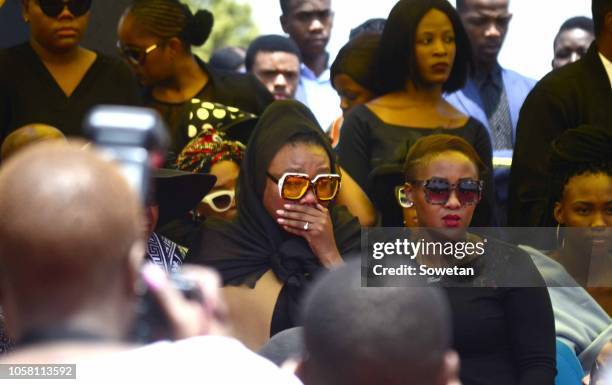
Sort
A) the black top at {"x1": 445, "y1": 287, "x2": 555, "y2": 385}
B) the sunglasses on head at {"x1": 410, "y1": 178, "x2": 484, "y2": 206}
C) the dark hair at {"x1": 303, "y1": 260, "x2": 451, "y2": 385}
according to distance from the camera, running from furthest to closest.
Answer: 1. the sunglasses on head at {"x1": 410, "y1": 178, "x2": 484, "y2": 206}
2. the black top at {"x1": 445, "y1": 287, "x2": 555, "y2": 385}
3. the dark hair at {"x1": 303, "y1": 260, "x2": 451, "y2": 385}

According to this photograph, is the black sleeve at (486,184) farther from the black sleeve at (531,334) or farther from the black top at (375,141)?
the black sleeve at (531,334)

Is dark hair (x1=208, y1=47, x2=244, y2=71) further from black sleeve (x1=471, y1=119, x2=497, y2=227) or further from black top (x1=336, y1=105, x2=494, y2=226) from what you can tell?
black sleeve (x1=471, y1=119, x2=497, y2=227)

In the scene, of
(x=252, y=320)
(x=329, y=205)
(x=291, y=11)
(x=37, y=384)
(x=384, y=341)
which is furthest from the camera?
(x=291, y=11)

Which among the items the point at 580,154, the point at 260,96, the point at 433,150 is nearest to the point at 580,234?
the point at 580,154

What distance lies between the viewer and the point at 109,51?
5.16m

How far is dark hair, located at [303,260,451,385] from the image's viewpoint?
213cm

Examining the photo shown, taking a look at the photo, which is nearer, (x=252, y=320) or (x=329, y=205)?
(x=252, y=320)

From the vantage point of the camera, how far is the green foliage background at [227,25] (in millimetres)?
5215

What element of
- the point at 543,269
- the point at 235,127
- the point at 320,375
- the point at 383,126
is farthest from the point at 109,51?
the point at 320,375

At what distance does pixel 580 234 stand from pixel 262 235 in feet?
3.48

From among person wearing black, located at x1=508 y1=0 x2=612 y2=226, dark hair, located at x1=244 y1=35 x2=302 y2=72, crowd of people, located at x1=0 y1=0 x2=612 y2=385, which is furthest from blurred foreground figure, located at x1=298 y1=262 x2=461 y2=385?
dark hair, located at x1=244 y1=35 x2=302 y2=72

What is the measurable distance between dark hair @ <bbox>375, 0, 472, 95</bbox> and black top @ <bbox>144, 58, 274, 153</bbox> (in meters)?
0.49

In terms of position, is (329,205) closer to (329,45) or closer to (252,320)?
(252,320)

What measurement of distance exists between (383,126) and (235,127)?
20.9 inches
